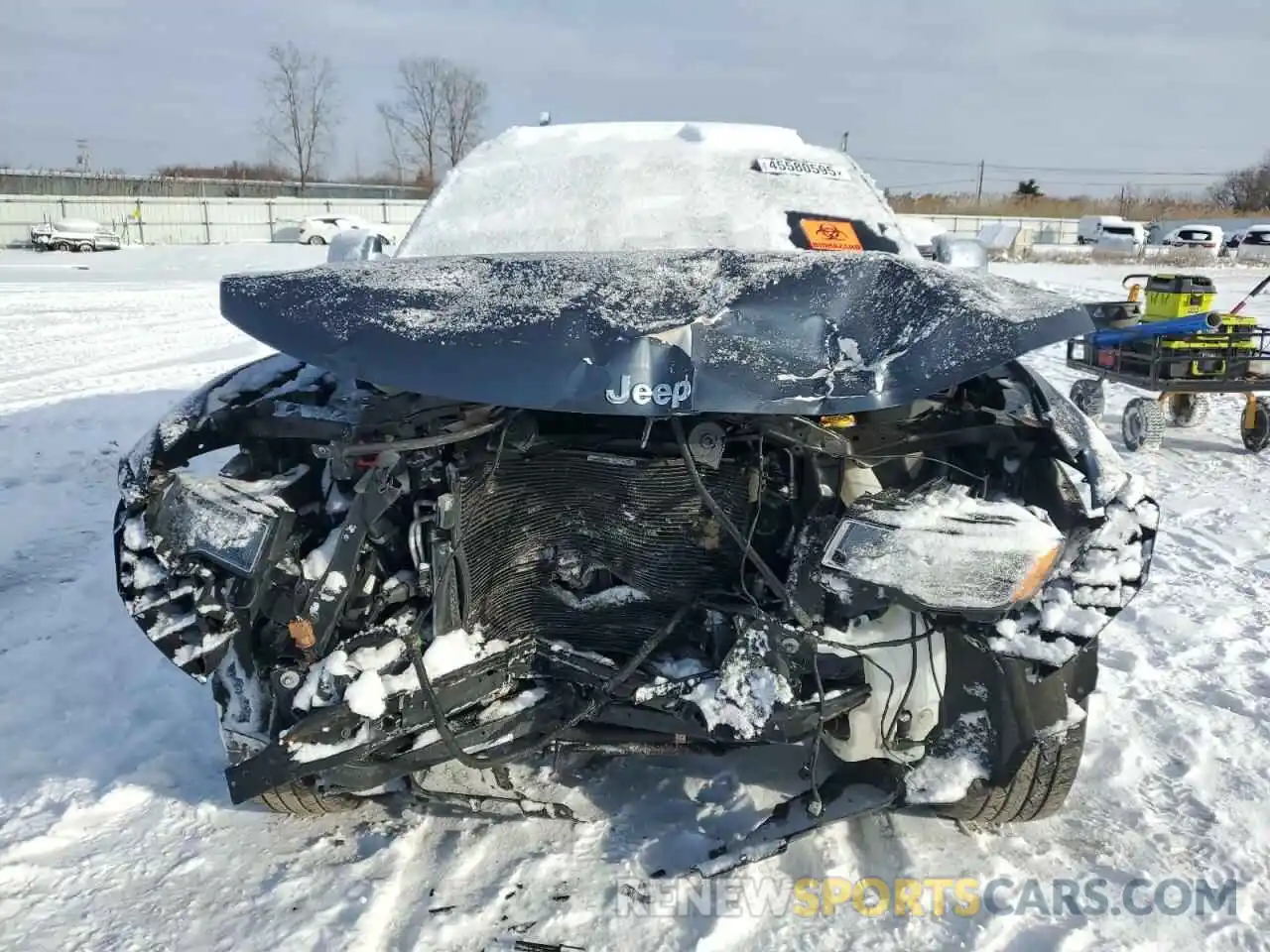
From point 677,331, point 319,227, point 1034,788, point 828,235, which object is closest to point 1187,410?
point 828,235

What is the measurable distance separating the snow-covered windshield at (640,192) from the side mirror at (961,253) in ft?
0.96

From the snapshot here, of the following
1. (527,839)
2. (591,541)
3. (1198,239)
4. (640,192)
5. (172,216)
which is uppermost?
(172,216)

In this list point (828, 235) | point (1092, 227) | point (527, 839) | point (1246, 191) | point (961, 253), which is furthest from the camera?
point (1246, 191)

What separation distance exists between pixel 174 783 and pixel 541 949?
1.42 metres

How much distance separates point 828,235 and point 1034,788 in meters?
2.20

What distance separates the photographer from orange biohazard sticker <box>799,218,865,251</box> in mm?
3793

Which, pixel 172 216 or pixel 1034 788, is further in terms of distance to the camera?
pixel 172 216

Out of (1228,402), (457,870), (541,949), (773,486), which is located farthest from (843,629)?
(1228,402)

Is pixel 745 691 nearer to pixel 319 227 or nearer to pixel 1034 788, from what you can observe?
pixel 1034 788

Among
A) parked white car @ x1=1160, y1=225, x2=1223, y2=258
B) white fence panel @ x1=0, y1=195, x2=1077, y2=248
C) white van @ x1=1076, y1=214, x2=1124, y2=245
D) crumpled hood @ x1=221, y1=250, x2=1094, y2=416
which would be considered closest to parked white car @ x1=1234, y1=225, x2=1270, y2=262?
parked white car @ x1=1160, y1=225, x2=1223, y2=258

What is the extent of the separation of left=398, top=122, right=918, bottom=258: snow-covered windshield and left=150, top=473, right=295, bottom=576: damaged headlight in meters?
1.53

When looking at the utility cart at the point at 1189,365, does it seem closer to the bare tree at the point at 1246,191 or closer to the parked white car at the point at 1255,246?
the parked white car at the point at 1255,246

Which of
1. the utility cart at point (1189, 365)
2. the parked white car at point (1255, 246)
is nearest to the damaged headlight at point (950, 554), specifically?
the utility cart at point (1189, 365)

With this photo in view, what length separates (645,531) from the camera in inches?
99.9
